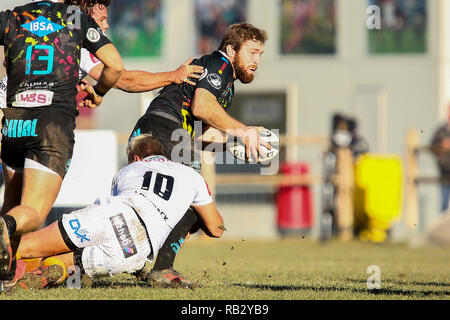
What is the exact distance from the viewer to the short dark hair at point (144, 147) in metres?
6.21

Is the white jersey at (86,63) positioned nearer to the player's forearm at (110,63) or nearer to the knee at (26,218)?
the player's forearm at (110,63)

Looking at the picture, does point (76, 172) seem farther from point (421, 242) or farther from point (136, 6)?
point (136, 6)

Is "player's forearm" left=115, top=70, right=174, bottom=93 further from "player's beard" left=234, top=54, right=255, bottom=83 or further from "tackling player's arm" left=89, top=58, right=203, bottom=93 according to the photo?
"player's beard" left=234, top=54, right=255, bottom=83

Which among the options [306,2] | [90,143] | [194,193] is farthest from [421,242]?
[194,193]

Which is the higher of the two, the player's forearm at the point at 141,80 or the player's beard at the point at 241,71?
the player's beard at the point at 241,71

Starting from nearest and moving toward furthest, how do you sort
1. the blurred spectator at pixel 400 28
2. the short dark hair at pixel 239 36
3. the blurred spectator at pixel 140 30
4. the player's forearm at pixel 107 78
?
the player's forearm at pixel 107 78 → the short dark hair at pixel 239 36 → the blurred spectator at pixel 400 28 → the blurred spectator at pixel 140 30

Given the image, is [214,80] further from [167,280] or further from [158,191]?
[167,280]

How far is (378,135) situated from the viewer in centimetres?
2125

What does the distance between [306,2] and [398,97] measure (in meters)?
3.02

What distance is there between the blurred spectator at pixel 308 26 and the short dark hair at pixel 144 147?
15371mm

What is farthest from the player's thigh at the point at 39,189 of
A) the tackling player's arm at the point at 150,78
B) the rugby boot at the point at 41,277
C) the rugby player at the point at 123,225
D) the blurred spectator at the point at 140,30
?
the blurred spectator at the point at 140,30

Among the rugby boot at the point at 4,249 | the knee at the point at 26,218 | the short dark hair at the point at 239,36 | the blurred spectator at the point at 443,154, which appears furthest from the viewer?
the blurred spectator at the point at 443,154

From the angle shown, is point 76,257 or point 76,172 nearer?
point 76,257

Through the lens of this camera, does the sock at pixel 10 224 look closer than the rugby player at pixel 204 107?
Yes
